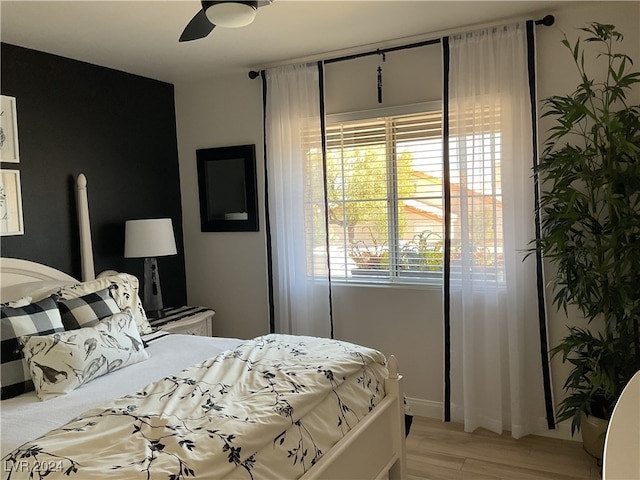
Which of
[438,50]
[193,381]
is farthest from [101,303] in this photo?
[438,50]

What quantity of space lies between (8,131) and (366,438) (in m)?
2.70

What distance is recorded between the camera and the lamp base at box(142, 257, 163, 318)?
3.77 m

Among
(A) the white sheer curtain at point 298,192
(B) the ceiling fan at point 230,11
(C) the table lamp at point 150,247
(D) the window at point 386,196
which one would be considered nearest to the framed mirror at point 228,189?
(A) the white sheer curtain at point 298,192

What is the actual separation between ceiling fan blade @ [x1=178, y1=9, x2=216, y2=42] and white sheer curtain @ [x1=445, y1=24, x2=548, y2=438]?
1642mm

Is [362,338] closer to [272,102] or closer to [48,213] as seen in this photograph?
[272,102]

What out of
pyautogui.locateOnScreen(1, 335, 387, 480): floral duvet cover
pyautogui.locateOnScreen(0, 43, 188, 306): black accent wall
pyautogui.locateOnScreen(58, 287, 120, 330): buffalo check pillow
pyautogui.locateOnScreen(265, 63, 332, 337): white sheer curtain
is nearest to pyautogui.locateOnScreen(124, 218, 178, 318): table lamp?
pyautogui.locateOnScreen(0, 43, 188, 306): black accent wall

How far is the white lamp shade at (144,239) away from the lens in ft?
→ 12.0

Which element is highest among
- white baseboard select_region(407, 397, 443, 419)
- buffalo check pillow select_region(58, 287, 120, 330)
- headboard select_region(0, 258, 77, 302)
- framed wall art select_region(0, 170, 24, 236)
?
framed wall art select_region(0, 170, 24, 236)

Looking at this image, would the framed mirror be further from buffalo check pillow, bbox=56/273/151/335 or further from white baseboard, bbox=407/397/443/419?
white baseboard, bbox=407/397/443/419

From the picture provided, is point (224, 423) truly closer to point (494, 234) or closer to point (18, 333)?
point (18, 333)

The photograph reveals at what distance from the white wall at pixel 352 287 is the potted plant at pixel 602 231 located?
Result: 210mm

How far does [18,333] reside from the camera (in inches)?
89.6

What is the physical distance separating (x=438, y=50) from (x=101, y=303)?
2534 mm

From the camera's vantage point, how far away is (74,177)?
354cm
